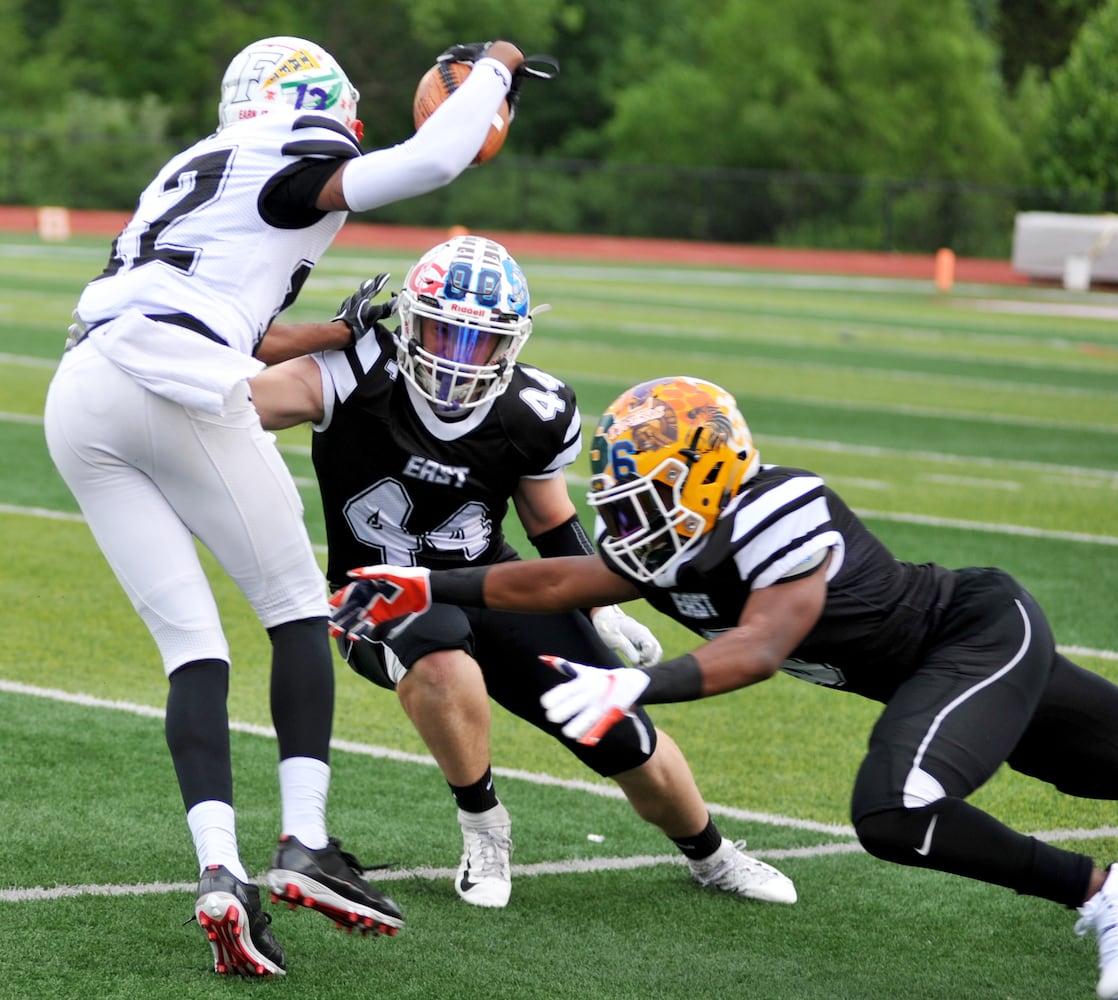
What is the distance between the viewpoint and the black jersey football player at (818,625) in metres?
3.22

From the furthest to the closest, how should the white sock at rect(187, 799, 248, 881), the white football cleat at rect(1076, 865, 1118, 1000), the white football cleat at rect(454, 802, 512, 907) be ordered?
the white football cleat at rect(454, 802, 512, 907)
the white sock at rect(187, 799, 248, 881)
the white football cleat at rect(1076, 865, 1118, 1000)

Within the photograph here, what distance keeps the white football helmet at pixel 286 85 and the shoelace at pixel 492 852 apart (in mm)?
1597

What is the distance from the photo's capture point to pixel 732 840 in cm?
448

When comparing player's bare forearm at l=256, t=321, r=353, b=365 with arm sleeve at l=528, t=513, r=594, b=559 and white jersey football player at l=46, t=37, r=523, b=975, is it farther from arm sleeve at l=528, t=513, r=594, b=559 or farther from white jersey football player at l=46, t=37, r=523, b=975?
arm sleeve at l=528, t=513, r=594, b=559

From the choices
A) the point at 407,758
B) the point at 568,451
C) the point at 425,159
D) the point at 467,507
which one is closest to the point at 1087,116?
the point at 407,758

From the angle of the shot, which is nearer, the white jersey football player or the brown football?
the white jersey football player

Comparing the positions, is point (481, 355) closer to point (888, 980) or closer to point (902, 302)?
point (888, 980)

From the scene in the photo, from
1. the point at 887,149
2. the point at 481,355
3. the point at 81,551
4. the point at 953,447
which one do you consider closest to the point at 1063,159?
the point at 887,149

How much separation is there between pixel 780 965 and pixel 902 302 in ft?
77.1

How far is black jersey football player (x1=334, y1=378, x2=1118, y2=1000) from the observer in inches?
127

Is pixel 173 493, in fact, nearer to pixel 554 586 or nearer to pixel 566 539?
pixel 554 586

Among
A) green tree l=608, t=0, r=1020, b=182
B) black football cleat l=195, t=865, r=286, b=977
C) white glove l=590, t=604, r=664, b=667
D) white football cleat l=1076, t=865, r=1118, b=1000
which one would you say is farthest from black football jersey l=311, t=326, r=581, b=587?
green tree l=608, t=0, r=1020, b=182

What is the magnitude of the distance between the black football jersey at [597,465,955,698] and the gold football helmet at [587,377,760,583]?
4cm

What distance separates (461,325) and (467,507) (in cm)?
49
